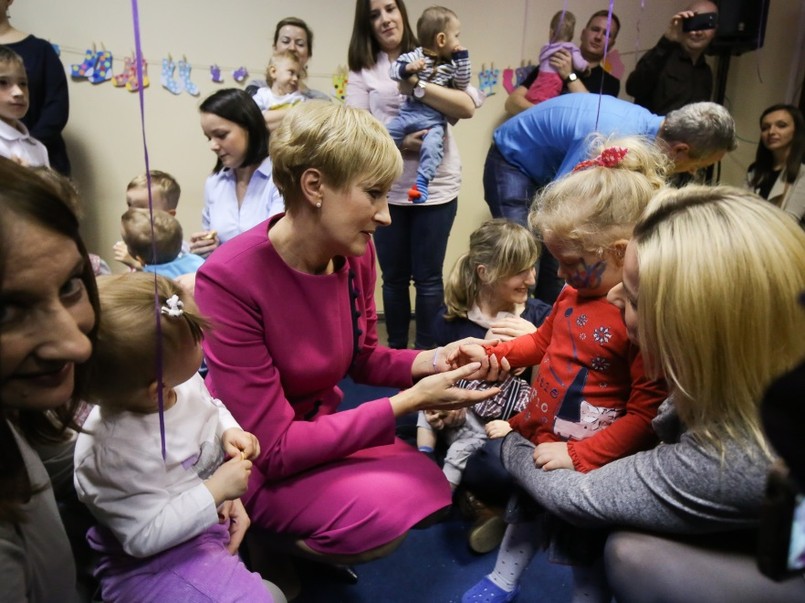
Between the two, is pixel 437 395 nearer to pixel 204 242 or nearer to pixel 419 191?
pixel 419 191

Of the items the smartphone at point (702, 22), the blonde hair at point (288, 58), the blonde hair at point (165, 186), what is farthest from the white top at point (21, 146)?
the smartphone at point (702, 22)

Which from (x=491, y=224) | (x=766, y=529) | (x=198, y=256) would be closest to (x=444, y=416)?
(x=491, y=224)

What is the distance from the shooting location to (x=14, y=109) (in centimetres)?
229

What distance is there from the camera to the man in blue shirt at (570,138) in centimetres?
186

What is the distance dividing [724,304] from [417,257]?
1.74 meters

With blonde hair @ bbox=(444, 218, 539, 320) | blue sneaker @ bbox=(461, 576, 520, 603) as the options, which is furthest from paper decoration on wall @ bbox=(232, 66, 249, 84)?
blue sneaker @ bbox=(461, 576, 520, 603)

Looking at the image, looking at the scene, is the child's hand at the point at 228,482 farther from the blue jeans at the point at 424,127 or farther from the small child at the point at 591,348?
the blue jeans at the point at 424,127

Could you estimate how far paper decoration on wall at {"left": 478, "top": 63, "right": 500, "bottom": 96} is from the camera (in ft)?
11.0

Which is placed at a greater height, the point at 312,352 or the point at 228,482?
the point at 312,352

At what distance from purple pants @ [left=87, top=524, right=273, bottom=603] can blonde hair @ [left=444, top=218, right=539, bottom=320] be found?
112 centimetres

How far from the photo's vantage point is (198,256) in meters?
2.29

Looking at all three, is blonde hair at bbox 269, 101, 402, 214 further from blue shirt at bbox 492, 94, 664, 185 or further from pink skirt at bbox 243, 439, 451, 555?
blue shirt at bbox 492, 94, 664, 185

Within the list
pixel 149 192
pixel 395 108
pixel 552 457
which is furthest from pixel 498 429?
pixel 395 108

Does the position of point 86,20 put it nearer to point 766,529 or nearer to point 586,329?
point 586,329
